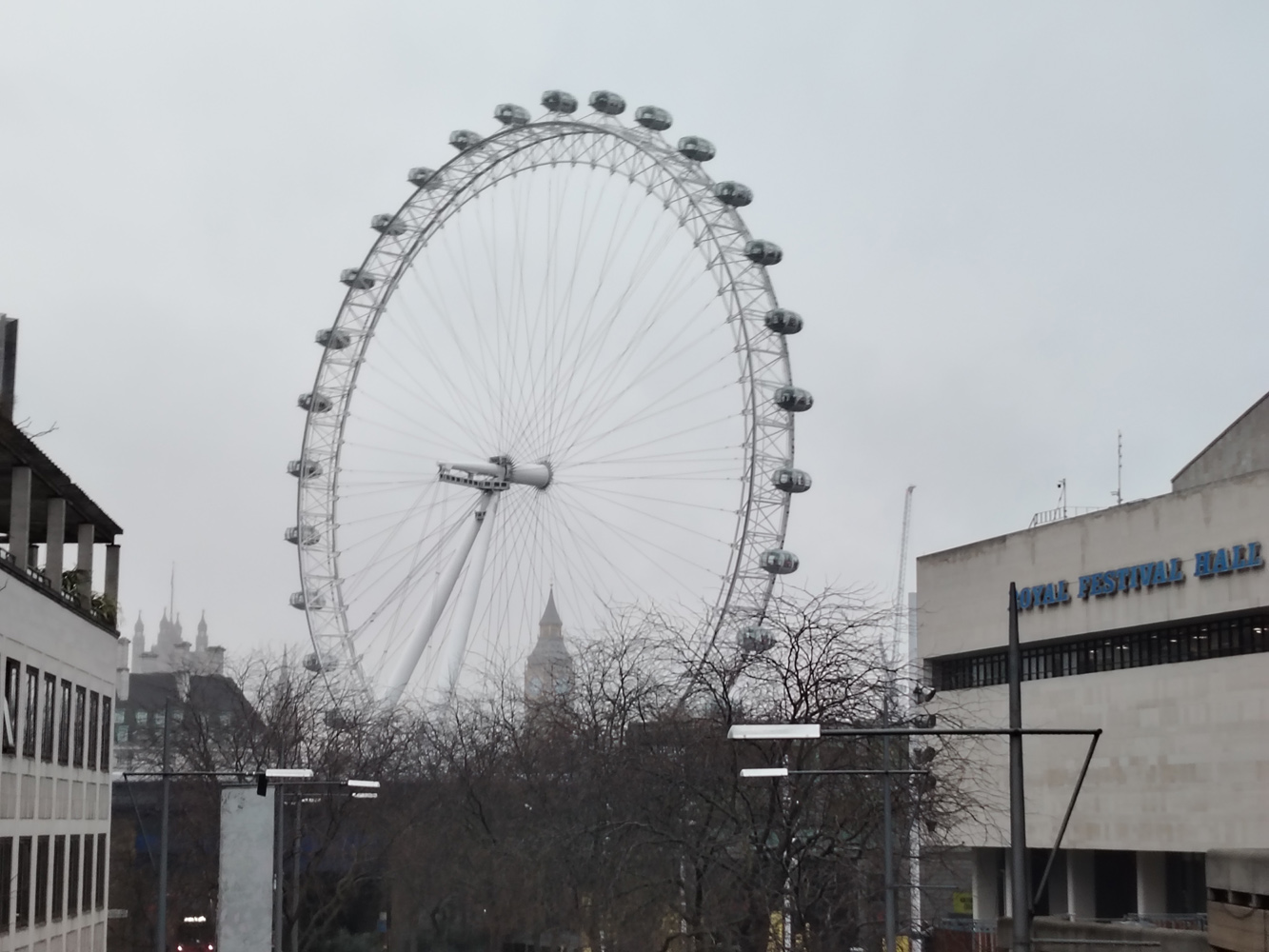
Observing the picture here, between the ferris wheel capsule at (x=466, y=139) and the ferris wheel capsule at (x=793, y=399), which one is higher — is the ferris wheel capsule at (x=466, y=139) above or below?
above

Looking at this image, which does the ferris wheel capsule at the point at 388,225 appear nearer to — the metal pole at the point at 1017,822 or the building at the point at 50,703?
the building at the point at 50,703

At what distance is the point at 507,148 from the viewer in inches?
2440

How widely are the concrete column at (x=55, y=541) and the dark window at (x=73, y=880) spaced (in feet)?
17.8

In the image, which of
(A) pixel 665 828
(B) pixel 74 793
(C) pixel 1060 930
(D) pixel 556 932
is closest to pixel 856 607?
(A) pixel 665 828

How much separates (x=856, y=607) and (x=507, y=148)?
2860cm

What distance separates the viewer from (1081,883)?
2344 inches

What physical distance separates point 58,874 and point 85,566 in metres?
6.48

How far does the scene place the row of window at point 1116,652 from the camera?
50906mm

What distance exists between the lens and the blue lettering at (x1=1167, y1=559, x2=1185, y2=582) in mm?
52594

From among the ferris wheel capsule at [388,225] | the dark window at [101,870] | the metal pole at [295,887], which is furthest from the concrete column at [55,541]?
the ferris wheel capsule at [388,225]

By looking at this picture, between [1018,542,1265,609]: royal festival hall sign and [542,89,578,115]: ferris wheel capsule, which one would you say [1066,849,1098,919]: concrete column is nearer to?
[1018,542,1265,609]: royal festival hall sign

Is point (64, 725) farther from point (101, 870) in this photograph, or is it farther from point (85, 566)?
point (101, 870)

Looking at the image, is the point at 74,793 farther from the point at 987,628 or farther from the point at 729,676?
the point at 987,628

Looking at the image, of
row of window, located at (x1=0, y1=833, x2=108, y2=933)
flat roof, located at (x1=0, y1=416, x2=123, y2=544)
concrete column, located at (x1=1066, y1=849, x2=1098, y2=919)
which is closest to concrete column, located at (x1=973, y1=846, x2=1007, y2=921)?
concrete column, located at (x1=1066, y1=849, x2=1098, y2=919)
